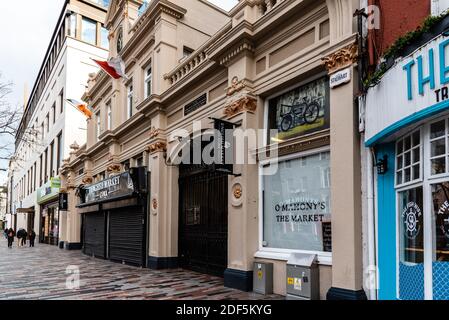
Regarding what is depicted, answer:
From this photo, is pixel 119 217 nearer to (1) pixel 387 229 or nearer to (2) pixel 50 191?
(1) pixel 387 229

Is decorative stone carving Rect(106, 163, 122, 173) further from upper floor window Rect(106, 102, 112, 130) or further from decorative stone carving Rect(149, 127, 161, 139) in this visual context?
decorative stone carving Rect(149, 127, 161, 139)

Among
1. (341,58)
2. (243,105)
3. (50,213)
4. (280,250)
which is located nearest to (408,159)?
(341,58)

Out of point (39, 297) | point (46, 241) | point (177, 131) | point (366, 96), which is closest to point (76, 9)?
point (46, 241)

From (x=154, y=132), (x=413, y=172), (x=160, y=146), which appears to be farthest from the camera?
(x=154, y=132)

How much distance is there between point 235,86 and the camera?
31.2 feet

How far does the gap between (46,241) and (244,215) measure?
2869cm

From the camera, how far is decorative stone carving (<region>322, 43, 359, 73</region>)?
22.0 feet

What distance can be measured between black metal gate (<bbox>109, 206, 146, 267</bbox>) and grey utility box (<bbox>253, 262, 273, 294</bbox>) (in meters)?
6.19

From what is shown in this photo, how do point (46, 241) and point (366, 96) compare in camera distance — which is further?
point (46, 241)

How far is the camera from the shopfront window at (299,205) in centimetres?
757

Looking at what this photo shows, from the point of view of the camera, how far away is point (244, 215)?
892 centimetres

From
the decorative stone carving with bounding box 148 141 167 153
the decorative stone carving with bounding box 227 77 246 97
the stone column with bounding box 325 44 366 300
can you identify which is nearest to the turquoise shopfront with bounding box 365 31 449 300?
the stone column with bounding box 325 44 366 300

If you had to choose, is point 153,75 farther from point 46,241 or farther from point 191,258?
point 46,241

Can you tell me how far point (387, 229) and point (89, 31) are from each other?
1316 inches
